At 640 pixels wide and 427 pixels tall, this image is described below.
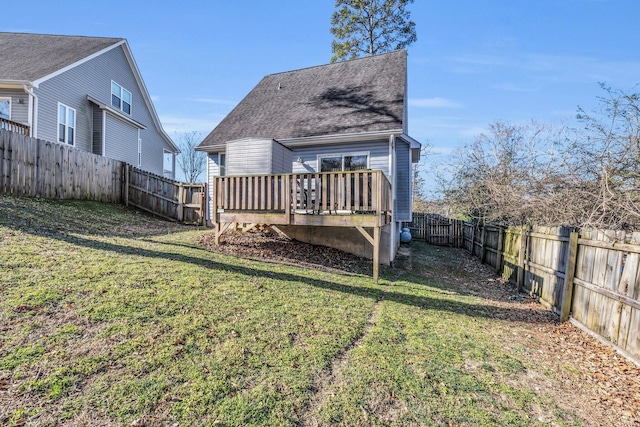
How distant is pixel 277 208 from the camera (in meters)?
8.19

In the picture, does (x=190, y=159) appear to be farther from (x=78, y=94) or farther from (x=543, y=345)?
(x=543, y=345)

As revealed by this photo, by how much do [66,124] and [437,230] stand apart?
1958 centimetres

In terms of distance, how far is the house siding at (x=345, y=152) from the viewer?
10.5m

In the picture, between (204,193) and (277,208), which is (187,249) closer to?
(277,208)

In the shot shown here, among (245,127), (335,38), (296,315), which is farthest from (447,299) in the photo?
(335,38)

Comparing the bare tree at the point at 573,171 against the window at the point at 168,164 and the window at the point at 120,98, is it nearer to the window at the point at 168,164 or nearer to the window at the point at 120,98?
the window at the point at 120,98

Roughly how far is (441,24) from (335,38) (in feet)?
34.8

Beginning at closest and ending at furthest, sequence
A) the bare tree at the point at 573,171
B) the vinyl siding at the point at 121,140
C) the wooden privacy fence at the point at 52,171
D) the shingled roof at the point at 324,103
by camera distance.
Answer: the bare tree at the point at 573,171 → the wooden privacy fence at the point at 52,171 → the shingled roof at the point at 324,103 → the vinyl siding at the point at 121,140

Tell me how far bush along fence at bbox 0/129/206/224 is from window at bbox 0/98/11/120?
10.3 ft

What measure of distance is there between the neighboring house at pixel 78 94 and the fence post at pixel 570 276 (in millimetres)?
16608

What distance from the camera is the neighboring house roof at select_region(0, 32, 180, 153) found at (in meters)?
12.9

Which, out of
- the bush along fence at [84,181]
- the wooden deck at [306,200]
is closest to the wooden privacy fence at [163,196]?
the bush along fence at [84,181]

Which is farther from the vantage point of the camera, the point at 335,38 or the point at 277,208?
the point at 335,38

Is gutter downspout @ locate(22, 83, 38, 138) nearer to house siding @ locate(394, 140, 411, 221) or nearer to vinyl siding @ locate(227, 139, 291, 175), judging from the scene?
vinyl siding @ locate(227, 139, 291, 175)
